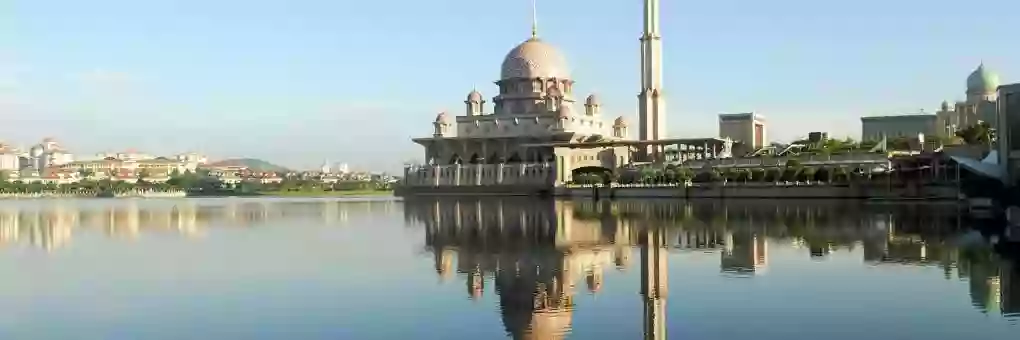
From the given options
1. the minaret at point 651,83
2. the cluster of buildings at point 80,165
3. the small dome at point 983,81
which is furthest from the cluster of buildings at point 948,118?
the cluster of buildings at point 80,165

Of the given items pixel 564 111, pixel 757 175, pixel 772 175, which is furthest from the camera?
pixel 564 111

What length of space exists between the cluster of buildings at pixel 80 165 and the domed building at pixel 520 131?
43.0 m

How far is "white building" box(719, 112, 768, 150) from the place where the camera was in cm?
6731

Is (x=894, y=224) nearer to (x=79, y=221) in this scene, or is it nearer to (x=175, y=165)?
(x=79, y=221)

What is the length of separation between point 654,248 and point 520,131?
4467 cm

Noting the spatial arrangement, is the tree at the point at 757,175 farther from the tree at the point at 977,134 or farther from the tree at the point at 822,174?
the tree at the point at 977,134

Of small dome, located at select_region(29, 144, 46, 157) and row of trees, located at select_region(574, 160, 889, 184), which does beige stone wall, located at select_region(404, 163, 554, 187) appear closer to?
row of trees, located at select_region(574, 160, 889, 184)

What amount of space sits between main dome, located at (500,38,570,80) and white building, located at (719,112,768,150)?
12.8m

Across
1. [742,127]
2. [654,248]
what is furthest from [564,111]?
[654,248]

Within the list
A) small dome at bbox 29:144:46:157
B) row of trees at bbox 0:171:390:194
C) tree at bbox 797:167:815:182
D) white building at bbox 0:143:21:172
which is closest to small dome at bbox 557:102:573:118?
tree at bbox 797:167:815:182

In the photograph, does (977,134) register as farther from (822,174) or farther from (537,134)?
(537,134)

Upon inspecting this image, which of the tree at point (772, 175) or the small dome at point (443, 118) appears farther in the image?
the small dome at point (443, 118)

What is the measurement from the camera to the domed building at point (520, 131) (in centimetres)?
5694

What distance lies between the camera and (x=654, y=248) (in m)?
15.4
